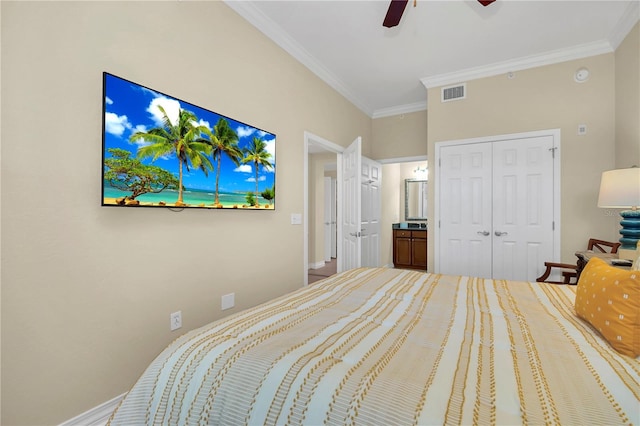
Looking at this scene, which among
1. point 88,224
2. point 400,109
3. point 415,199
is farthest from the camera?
point 415,199

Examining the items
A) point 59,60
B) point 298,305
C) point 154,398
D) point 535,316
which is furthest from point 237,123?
point 535,316

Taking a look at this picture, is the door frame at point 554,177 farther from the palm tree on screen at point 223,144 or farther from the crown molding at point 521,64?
the palm tree on screen at point 223,144

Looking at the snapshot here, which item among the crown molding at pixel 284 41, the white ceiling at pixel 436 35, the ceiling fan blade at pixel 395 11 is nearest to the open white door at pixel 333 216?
the crown molding at pixel 284 41

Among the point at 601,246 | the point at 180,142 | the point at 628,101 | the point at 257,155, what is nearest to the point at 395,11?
the point at 257,155

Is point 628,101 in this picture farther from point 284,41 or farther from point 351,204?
point 284,41

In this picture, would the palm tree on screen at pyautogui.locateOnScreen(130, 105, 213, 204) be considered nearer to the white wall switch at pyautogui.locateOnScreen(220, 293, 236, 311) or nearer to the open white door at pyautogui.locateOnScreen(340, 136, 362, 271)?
the white wall switch at pyautogui.locateOnScreen(220, 293, 236, 311)

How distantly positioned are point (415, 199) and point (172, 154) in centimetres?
539

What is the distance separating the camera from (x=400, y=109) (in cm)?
475

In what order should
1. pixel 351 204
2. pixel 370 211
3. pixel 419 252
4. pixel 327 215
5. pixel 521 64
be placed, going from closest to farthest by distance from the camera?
pixel 521 64 < pixel 351 204 < pixel 370 211 < pixel 419 252 < pixel 327 215

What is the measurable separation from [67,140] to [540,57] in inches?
172

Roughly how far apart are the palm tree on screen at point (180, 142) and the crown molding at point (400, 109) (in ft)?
11.5

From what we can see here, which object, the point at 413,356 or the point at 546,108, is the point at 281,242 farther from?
the point at 546,108

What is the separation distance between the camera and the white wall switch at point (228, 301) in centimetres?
228

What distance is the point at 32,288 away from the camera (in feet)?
4.41
